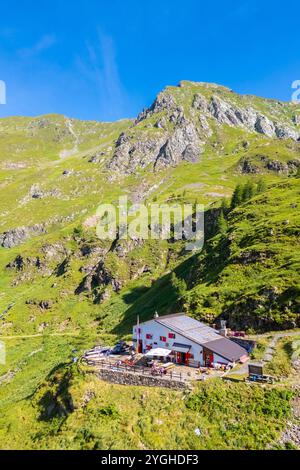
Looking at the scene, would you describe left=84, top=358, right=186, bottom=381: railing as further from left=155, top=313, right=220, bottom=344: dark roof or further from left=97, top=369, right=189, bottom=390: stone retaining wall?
left=155, top=313, right=220, bottom=344: dark roof

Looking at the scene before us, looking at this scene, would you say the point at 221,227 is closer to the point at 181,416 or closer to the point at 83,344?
the point at 83,344

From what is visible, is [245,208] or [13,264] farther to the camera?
[13,264]

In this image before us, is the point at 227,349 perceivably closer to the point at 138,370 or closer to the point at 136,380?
the point at 138,370

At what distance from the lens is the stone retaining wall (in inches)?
1481

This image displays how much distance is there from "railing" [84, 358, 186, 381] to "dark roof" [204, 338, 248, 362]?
5838mm

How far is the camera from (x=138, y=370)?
136 ft

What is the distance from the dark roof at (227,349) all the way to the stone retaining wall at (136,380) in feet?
26.1

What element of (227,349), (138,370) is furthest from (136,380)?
(227,349)

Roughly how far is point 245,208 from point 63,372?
73087mm

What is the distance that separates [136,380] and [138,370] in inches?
61.3

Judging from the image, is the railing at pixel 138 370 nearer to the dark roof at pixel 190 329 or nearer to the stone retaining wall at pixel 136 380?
the stone retaining wall at pixel 136 380

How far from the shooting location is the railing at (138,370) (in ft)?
129
